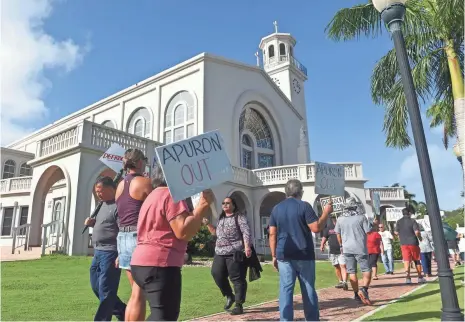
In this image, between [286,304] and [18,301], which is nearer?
[286,304]

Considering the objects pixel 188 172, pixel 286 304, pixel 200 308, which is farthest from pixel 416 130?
pixel 200 308

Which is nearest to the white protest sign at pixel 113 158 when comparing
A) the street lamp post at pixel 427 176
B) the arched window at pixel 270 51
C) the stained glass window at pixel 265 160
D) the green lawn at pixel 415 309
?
the green lawn at pixel 415 309

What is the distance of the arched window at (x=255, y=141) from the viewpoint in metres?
25.8

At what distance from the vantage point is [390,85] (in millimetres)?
12211

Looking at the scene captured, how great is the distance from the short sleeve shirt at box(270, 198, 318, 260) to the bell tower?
97.5 feet

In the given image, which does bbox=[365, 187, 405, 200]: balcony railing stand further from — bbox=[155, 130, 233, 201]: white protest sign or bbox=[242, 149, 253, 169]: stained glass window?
bbox=[155, 130, 233, 201]: white protest sign

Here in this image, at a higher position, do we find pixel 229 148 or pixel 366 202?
pixel 229 148

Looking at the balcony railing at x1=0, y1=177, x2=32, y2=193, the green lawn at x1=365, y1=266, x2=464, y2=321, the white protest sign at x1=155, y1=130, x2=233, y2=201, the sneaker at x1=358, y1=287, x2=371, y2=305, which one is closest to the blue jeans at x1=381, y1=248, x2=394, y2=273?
the green lawn at x1=365, y1=266, x2=464, y2=321

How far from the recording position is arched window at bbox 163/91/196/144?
2273 cm

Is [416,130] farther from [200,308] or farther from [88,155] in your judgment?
[88,155]

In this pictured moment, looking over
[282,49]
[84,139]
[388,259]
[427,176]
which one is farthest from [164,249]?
[282,49]

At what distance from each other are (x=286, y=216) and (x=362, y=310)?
2304 millimetres

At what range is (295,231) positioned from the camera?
398 cm

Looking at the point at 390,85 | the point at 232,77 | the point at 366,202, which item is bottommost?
the point at 366,202
